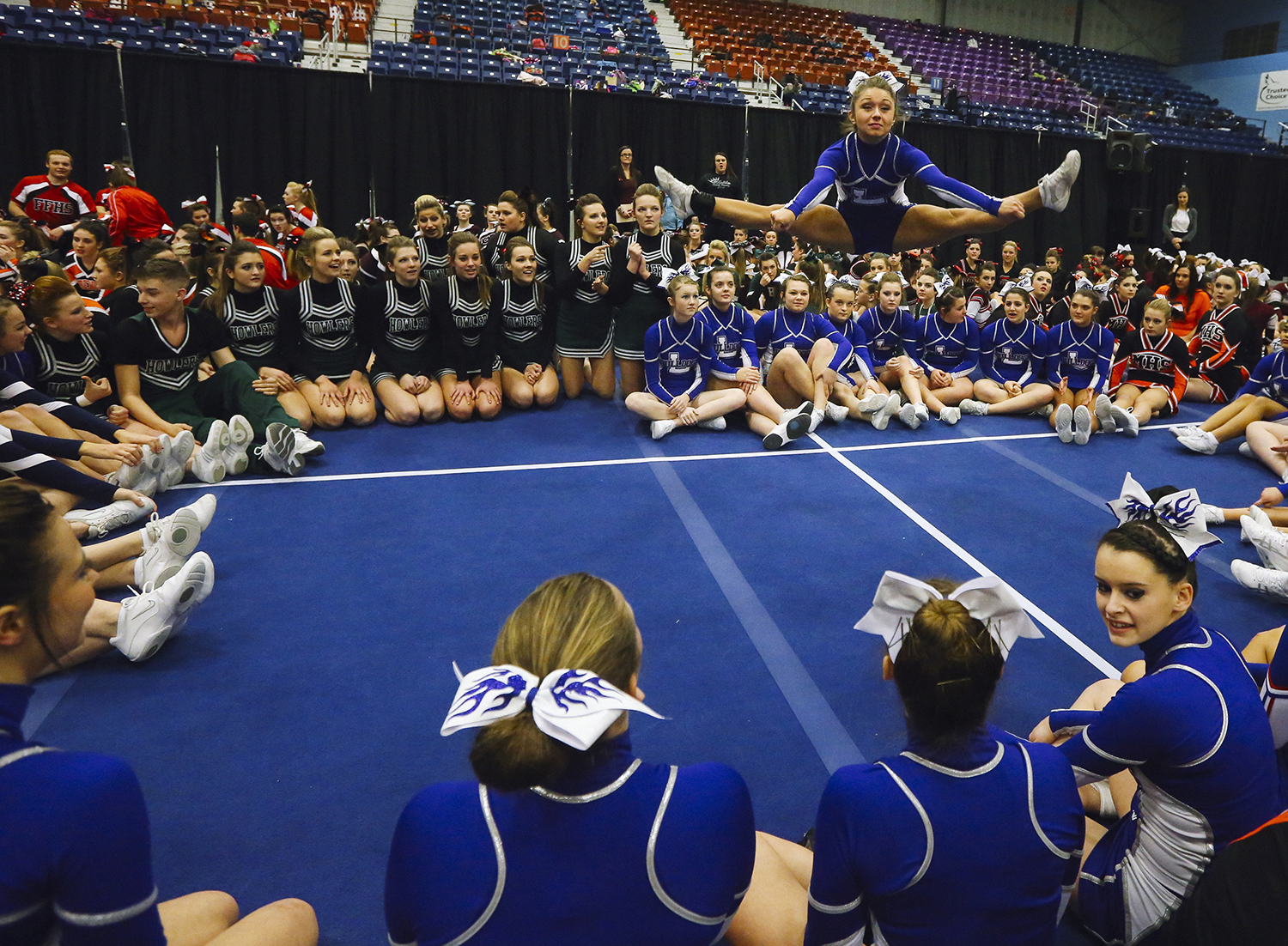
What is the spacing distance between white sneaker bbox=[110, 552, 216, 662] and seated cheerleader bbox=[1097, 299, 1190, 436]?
6060mm

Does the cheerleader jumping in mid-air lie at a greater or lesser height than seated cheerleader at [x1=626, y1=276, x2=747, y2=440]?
greater

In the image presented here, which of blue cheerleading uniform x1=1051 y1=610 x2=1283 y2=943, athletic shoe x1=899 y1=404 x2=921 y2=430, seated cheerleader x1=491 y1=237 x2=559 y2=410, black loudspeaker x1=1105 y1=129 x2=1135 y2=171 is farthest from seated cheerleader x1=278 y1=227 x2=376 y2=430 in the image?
black loudspeaker x1=1105 y1=129 x2=1135 y2=171

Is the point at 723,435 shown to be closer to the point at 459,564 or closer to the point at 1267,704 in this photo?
the point at 459,564

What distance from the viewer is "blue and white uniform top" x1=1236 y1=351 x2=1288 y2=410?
529 centimetres

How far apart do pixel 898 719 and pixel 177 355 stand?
4.29 metres

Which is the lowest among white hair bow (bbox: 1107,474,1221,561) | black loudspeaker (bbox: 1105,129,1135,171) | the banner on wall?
white hair bow (bbox: 1107,474,1221,561)

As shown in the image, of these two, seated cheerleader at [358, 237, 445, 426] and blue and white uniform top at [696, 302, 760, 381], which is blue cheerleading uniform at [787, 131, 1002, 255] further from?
seated cheerleader at [358, 237, 445, 426]

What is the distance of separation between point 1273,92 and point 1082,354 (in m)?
18.2

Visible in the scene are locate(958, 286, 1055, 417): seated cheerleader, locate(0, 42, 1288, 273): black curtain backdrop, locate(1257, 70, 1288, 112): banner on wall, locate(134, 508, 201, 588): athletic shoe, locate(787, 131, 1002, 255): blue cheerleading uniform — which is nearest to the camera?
locate(134, 508, 201, 588): athletic shoe

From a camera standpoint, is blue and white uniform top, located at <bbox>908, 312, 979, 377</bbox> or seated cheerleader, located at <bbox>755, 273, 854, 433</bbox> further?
blue and white uniform top, located at <bbox>908, 312, 979, 377</bbox>

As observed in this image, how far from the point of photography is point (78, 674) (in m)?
2.78

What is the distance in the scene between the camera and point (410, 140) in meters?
11.0

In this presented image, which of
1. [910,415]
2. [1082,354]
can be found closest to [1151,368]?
[1082,354]

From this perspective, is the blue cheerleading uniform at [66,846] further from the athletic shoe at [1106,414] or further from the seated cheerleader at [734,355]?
the athletic shoe at [1106,414]
